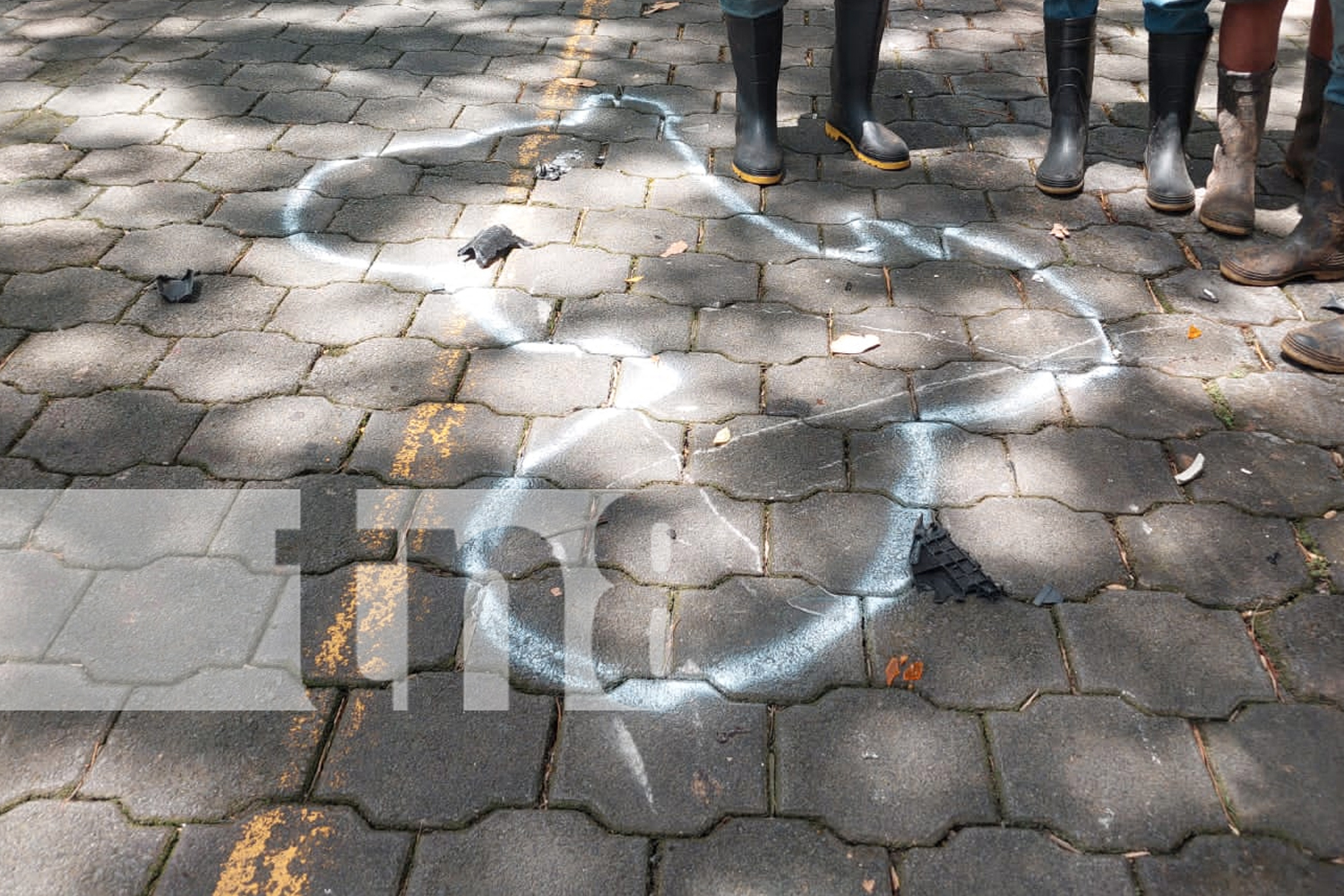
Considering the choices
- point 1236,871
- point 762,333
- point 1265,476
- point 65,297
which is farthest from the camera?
point 65,297

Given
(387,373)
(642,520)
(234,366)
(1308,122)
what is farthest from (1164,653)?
(1308,122)

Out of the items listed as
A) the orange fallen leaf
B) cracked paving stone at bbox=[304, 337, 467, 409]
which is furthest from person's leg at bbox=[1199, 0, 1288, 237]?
cracked paving stone at bbox=[304, 337, 467, 409]

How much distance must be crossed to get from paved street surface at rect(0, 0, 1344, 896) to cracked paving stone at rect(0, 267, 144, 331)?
2 cm

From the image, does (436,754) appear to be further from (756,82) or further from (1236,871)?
(756,82)

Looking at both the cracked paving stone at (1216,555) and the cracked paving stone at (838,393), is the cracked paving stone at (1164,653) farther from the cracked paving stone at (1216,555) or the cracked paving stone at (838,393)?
the cracked paving stone at (838,393)

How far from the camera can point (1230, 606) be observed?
2398 millimetres

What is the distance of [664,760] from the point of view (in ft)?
6.84

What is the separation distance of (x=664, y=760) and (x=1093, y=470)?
137 centimetres

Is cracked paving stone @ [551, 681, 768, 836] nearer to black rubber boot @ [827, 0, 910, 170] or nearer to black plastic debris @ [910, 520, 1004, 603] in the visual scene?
black plastic debris @ [910, 520, 1004, 603]

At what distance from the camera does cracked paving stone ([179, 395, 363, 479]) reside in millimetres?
2764

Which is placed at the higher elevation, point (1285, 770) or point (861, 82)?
point (861, 82)

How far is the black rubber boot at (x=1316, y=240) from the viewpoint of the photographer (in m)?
3.35

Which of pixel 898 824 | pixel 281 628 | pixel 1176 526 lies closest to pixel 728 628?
pixel 898 824

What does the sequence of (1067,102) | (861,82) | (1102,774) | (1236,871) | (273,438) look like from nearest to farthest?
(1236,871), (1102,774), (273,438), (1067,102), (861,82)
